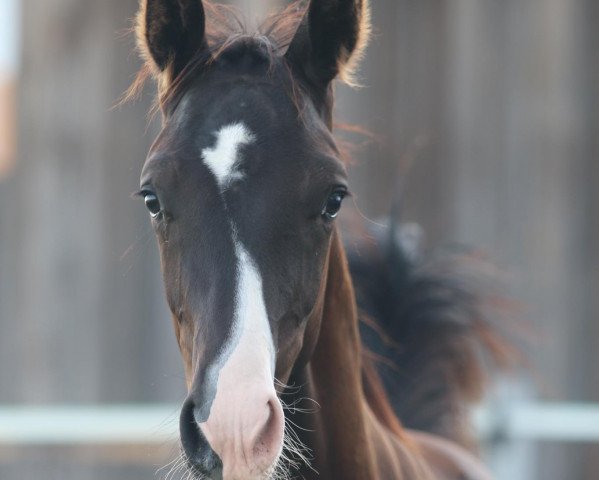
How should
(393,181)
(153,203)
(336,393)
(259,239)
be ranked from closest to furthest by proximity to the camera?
(259,239) < (153,203) < (336,393) < (393,181)

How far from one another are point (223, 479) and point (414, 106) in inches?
139

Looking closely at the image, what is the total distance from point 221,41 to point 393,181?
2.78 m

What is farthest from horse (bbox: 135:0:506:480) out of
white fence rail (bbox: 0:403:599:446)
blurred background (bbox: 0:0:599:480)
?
blurred background (bbox: 0:0:599:480)

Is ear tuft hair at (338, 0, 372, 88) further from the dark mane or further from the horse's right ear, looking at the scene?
the horse's right ear

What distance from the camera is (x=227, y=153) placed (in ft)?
6.56

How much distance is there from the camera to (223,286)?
1.89m

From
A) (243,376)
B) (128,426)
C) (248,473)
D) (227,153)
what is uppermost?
(227,153)

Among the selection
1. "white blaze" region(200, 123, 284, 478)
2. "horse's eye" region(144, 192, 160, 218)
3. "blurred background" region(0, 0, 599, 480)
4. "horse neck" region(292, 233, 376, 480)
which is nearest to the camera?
"white blaze" region(200, 123, 284, 478)

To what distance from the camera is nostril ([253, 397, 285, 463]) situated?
1.78 meters

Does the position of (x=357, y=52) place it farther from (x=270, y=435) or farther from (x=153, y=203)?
(x=270, y=435)

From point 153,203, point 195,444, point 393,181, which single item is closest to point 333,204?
point 153,203

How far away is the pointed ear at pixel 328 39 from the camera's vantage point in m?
2.26

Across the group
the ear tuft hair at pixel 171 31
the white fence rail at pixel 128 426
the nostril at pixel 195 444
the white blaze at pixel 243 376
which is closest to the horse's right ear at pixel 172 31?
the ear tuft hair at pixel 171 31

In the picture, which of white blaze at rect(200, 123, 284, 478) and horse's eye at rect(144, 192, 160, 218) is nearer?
white blaze at rect(200, 123, 284, 478)
